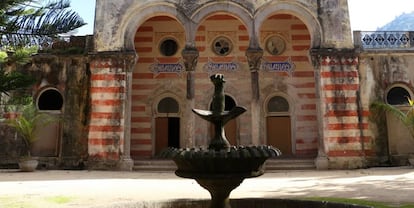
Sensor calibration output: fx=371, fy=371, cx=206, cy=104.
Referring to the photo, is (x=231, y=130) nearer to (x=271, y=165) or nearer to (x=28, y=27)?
(x=271, y=165)

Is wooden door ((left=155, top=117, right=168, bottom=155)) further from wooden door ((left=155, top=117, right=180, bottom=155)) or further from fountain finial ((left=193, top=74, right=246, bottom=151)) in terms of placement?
fountain finial ((left=193, top=74, right=246, bottom=151))

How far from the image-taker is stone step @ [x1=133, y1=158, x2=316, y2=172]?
1538cm

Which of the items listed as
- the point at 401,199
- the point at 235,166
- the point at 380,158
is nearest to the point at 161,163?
the point at 380,158

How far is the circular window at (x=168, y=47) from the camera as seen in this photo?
62.3 feet

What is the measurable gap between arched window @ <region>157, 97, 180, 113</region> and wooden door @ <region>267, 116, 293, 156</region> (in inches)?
184

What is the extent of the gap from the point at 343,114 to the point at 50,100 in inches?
522

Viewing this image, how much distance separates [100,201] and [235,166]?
379 cm

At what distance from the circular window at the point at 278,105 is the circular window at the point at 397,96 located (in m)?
4.70

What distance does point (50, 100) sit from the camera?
57.0 feet

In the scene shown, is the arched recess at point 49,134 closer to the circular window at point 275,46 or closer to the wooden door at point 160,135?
the wooden door at point 160,135

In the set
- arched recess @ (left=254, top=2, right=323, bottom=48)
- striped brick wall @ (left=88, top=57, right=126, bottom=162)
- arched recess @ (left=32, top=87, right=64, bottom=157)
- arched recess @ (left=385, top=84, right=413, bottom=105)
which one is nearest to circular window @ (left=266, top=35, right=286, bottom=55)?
arched recess @ (left=254, top=2, right=323, bottom=48)

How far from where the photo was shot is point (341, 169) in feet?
50.3

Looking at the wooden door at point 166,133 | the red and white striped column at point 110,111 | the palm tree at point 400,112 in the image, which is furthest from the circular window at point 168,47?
the palm tree at point 400,112

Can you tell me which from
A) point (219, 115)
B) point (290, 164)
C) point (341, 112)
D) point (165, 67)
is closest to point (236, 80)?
point (165, 67)
